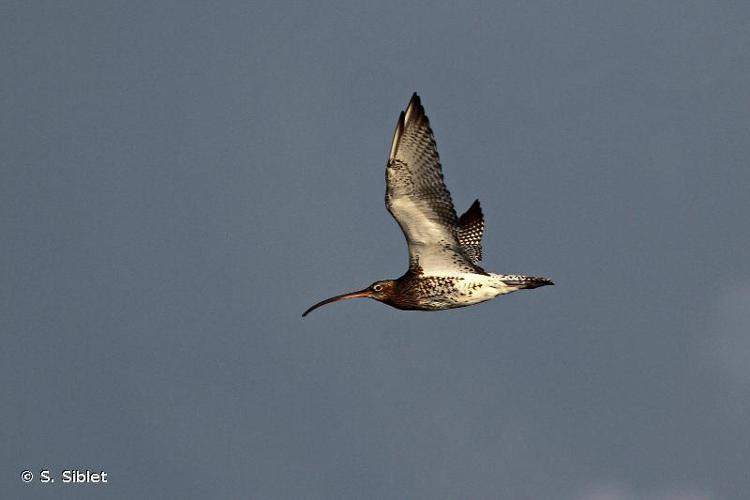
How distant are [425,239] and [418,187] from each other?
4.27ft

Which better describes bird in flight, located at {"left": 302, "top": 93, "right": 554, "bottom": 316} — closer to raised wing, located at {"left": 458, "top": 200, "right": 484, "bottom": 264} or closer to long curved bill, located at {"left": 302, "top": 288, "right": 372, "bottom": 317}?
long curved bill, located at {"left": 302, "top": 288, "right": 372, "bottom": 317}

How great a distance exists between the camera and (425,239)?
76.4ft

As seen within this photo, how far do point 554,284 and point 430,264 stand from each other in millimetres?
2448

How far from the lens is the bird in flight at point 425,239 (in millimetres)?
22328

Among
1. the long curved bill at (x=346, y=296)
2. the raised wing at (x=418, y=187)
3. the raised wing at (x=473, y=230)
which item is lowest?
the long curved bill at (x=346, y=296)

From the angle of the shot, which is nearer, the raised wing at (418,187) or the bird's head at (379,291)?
the raised wing at (418,187)

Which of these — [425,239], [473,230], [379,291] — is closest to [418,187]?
[425,239]

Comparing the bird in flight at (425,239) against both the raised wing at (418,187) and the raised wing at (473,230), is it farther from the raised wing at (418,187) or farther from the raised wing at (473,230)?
the raised wing at (473,230)

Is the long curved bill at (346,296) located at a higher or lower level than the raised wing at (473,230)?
lower

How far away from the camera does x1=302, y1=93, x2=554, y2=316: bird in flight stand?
22.3 m

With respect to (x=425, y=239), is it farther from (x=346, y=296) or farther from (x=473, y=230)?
(x=473, y=230)

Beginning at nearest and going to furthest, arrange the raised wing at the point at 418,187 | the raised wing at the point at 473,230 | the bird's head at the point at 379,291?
the raised wing at the point at 418,187
the bird's head at the point at 379,291
the raised wing at the point at 473,230

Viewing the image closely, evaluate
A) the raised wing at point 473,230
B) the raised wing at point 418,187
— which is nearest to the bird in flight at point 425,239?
the raised wing at point 418,187

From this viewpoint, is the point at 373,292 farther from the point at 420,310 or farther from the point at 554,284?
the point at 554,284
